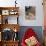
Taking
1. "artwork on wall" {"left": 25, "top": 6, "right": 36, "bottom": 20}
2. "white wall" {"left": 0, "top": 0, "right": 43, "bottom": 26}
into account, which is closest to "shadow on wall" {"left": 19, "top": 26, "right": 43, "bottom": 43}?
"white wall" {"left": 0, "top": 0, "right": 43, "bottom": 26}

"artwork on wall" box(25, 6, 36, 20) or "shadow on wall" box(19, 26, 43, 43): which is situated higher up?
"artwork on wall" box(25, 6, 36, 20)

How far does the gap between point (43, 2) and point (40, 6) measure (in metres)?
0.15

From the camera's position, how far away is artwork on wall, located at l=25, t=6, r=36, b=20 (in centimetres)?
477

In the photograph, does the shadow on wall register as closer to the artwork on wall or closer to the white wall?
the white wall

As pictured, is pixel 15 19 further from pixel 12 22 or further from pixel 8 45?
pixel 8 45

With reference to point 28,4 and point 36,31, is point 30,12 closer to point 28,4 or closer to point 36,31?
point 28,4

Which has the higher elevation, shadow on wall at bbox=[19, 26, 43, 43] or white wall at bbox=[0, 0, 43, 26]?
white wall at bbox=[0, 0, 43, 26]

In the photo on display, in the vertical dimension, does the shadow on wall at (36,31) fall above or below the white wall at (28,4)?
below

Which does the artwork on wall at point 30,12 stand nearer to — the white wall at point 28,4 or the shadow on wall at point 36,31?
the white wall at point 28,4

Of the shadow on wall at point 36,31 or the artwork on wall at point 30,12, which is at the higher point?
the artwork on wall at point 30,12

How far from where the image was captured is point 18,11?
475cm

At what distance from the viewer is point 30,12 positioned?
4801 millimetres

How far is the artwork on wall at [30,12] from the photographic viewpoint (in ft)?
15.7

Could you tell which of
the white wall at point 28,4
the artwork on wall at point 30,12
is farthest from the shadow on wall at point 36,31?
the artwork on wall at point 30,12
